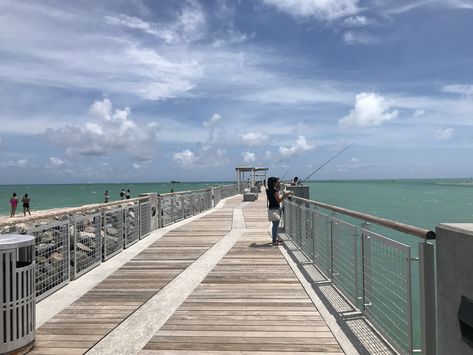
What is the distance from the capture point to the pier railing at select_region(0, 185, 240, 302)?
18.7 ft

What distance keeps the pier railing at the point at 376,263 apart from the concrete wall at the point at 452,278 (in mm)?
309

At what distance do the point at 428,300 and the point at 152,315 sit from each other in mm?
3065

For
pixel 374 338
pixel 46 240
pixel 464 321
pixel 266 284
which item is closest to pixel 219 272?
pixel 266 284

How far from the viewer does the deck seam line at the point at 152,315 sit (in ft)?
12.9

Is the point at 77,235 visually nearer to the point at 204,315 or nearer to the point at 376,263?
the point at 204,315

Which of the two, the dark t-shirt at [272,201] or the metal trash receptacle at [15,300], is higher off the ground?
the dark t-shirt at [272,201]

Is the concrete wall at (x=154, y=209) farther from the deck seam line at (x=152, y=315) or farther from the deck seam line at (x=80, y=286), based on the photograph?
the deck seam line at (x=152, y=315)

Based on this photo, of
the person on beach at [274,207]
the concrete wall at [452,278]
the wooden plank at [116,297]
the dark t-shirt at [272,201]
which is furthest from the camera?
the dark t-shirt at [272,201]

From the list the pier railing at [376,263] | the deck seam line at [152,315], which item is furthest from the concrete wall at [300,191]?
the deck seam line at [152,315]

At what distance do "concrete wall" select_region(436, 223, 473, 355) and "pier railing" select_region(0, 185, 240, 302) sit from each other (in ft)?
13.5

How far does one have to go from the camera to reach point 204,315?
4.73 meters

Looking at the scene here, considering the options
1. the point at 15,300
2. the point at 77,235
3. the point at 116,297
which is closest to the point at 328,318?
the point at 116,297

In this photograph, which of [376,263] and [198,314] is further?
[198,314]

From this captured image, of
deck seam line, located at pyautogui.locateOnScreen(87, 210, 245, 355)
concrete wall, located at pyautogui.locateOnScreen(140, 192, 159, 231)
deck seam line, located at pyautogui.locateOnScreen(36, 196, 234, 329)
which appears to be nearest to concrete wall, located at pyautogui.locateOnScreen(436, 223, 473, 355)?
deck seam line, located at pyautogui.locateOnScreen(87, 210, 245, 355)
